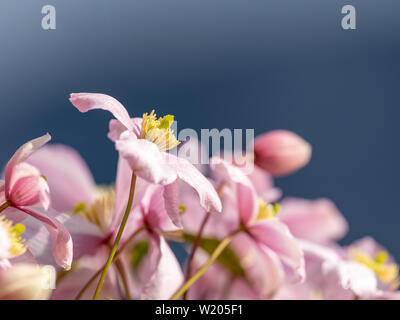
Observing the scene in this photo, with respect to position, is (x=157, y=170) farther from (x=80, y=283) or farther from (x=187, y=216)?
(x=187, y=216)

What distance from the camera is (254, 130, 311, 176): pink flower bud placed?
1.51ft

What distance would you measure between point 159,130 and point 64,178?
0.19m

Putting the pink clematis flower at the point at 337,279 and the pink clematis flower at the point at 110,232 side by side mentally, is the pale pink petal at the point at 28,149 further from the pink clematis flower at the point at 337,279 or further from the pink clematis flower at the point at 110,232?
the pink clematis flower at the point at 337,279

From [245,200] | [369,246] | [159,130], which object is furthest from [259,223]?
[369,246]

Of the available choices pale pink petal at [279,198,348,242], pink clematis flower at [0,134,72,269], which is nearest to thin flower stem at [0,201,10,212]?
pink clematis flower at [0,134,72,269]

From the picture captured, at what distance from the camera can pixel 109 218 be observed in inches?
16.3

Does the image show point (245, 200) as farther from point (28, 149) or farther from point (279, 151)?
point (28, 149)

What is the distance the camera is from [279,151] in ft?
1.51

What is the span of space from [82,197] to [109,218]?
7cm

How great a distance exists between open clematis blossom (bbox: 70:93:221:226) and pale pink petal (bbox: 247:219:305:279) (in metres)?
0.10

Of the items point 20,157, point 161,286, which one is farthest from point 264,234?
point 20,157

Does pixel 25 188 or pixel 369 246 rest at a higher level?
pixel 25 188

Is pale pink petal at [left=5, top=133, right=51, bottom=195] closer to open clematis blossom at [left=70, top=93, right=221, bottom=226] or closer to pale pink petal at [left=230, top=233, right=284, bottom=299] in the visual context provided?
open clematis blossom at [left=70, top=93, right=221, bottom=226]

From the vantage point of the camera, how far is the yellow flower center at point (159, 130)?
325mm
